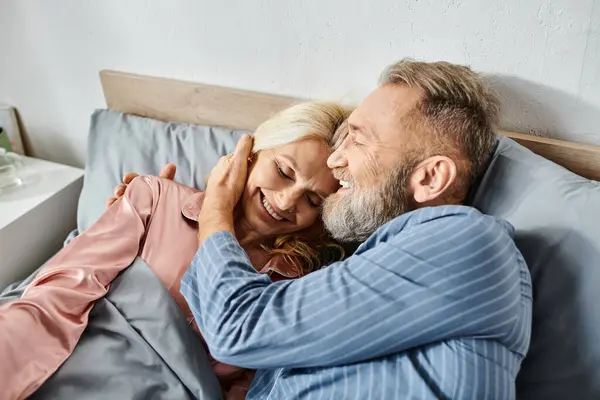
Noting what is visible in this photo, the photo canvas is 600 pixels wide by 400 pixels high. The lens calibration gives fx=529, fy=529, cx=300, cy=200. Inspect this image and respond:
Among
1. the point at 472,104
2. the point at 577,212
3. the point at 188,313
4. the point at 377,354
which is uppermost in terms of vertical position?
the point at 472,104

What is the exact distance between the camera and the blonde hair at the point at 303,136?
125 cm

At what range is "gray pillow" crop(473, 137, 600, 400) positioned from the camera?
0.91 metres

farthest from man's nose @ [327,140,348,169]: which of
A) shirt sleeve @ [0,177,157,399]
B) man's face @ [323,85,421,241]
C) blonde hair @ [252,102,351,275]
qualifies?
shirt sleeve @ [0,177,157,399]

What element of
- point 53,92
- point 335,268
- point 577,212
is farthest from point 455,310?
point 53,92

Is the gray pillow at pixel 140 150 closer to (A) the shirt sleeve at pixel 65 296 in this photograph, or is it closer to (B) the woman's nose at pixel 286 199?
(A) the shirt sleeve at pixel 65 296

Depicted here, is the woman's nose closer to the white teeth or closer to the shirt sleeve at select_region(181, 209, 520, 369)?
the white teeth

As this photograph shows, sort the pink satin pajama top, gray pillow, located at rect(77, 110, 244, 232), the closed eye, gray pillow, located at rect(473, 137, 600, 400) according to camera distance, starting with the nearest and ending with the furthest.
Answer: gray pillow, located at rect(473, 137, 600, 400)
the pink satin pajama top
the closed eye
gray pillow, located at rect(77, 110, 244, 232)

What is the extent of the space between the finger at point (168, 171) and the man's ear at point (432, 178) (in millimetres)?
653

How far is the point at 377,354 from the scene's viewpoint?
0.85 meters

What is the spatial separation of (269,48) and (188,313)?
0.72m

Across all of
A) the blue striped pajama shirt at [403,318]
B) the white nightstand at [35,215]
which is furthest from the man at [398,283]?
the white nightstand at [35,215]

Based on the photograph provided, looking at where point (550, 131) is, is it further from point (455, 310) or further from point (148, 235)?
point (148, 235)

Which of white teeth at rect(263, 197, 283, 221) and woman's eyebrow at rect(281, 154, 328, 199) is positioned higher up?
woman's eyebrow at rect(281, 154, 328, 199)

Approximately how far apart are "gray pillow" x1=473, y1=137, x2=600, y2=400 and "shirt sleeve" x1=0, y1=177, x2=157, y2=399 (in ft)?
2.68
